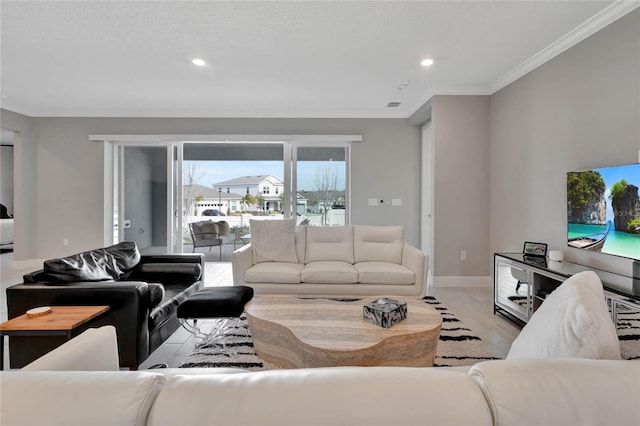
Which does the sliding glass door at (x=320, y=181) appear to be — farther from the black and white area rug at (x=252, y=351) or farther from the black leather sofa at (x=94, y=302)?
the black leather sofa at (x=94, y=302)

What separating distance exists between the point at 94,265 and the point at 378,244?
274 centimetres

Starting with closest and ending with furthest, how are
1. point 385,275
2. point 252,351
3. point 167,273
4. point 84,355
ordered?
point 84,355 → point 252,351 → point 167,273 → point 385,275

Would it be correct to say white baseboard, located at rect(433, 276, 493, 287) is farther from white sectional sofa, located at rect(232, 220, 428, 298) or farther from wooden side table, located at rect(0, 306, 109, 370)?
wooden side table, located at rect(0, 306, 109, 370)

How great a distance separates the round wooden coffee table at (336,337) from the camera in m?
1.69

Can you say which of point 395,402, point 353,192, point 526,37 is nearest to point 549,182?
point 526,37

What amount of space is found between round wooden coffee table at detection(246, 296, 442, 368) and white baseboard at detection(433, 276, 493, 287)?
7.53 feet

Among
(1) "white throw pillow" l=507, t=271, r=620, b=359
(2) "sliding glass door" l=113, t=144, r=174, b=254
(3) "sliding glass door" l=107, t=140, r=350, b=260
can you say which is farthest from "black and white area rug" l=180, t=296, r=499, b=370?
(2) "sliding glass door" l=113, t=144, r=174, b=254

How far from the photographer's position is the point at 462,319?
10.2 feet

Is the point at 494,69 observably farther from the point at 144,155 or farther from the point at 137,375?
the point at 144,155

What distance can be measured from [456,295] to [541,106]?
2.32 meters

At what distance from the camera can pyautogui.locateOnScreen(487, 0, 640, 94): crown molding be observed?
7.89ft

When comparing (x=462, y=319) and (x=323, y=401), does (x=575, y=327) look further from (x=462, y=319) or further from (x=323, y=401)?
(x=462, y=319)

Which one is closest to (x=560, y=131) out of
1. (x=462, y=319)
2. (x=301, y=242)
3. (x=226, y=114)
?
(x=462, y=319)

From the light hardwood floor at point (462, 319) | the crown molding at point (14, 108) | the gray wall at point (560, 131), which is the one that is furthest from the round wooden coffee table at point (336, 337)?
the crown molding at point (14, 108)
